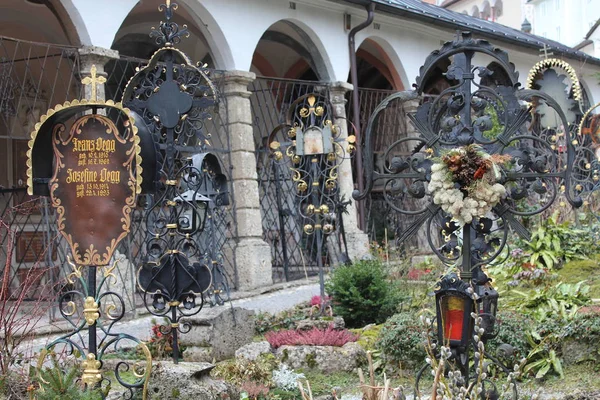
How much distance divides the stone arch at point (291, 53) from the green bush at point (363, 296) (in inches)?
256

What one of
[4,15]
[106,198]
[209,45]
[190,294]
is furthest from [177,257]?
[4,15]

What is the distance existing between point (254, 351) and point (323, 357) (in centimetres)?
60

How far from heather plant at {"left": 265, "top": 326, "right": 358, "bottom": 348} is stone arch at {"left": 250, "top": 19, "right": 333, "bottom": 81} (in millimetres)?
8026

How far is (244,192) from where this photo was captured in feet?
41.9

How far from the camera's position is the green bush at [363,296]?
9.30 metres

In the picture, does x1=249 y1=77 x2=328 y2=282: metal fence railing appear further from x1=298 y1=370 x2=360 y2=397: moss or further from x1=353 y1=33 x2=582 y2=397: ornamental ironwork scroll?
x1=353 y1=33 x2=582 y2=397: ornamental ironwork scroll

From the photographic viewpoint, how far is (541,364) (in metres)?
6.74

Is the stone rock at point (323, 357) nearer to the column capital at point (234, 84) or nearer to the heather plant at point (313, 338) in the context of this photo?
the heather plant at point (313, 338)

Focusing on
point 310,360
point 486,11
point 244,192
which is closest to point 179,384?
point 310,360

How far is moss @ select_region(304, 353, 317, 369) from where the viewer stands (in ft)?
23.9

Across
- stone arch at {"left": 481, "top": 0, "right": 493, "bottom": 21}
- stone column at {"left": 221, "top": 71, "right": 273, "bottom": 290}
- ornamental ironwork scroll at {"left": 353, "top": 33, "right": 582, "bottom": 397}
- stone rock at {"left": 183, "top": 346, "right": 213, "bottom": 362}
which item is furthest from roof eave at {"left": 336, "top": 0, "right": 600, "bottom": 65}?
stone arch at {"left": 481, "top": 0, "right": 493, "bottom": 21}

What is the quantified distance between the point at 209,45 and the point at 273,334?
6471 mm

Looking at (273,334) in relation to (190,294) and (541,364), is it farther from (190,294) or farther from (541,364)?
(541,364)

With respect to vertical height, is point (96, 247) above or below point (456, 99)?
below
